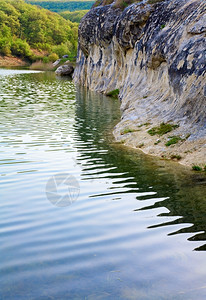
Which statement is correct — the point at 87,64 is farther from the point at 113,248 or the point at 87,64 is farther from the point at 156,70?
the point at 113,248

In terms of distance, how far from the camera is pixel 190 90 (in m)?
14.0

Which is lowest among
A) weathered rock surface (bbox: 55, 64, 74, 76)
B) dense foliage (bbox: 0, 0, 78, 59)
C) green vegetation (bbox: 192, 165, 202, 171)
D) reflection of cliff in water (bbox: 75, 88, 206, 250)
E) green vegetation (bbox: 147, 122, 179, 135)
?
reflection of cliff in water (bbox: 75, 88, 206, 250)

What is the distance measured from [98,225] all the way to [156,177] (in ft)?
12.3

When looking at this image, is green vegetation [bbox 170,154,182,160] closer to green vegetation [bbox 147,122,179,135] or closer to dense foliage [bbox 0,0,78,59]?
green vegetation [bbox 147,122,179,135]

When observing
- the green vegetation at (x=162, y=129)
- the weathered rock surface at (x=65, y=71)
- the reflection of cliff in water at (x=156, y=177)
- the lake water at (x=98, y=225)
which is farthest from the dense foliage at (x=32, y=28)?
the lake water at (x=98, y=225)

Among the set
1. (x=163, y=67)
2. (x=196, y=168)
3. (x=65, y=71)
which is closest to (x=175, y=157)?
(x=196, y=168)

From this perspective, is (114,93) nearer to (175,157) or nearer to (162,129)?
(162,129)

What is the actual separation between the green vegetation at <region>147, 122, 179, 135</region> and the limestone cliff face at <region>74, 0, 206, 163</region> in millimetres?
294

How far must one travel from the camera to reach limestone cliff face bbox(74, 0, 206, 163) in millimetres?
13586

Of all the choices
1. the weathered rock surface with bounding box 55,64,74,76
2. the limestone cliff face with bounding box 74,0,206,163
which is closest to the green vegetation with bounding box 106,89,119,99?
the limestone cliff face with bounding box 74,0,206,163

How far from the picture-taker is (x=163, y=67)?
19.7 metres

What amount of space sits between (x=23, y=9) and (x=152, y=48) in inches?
6778

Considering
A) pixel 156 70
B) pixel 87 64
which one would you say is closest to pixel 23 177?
pixel 156 70

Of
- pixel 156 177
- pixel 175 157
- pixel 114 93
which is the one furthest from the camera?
pixel 114 93
